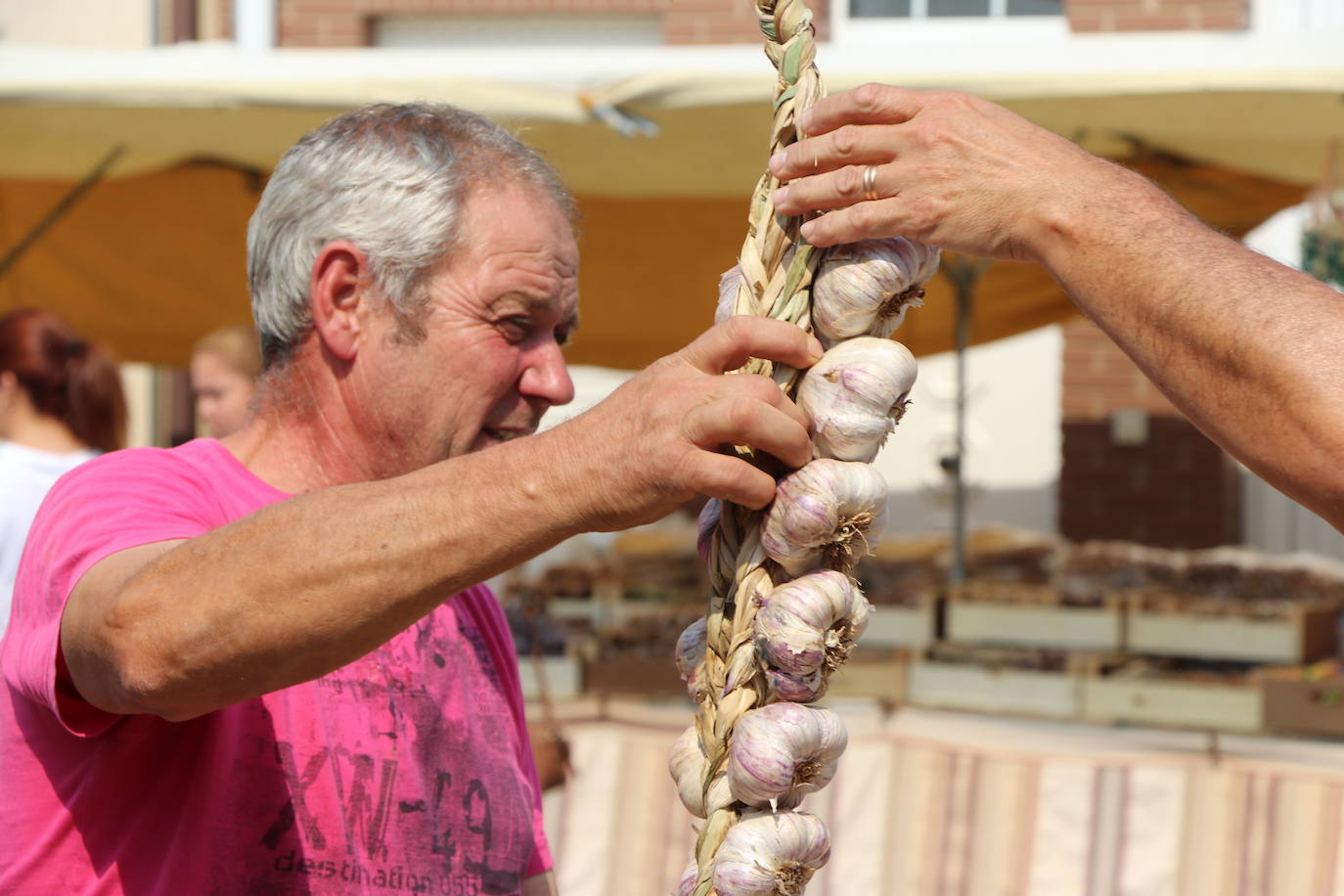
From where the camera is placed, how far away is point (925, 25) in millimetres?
7543

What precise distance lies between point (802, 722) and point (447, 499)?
0.33m

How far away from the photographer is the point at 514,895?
5.10 ft

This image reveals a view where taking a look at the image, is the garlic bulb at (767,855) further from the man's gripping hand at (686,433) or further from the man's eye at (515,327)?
the man's eye at (515,327)

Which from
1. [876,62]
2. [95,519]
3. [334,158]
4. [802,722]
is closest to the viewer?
[802,722]

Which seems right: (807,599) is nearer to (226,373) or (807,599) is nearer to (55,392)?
(55,392)

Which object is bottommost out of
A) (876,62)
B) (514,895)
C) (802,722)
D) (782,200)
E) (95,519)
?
(514,895)

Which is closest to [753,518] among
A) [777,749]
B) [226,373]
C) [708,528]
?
[708,528]

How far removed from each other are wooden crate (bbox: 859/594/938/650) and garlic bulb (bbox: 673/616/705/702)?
416cm

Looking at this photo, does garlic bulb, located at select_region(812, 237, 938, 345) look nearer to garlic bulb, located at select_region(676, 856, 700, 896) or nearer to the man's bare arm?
the man's bare arm

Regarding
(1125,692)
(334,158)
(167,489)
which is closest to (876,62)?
(1125,692)

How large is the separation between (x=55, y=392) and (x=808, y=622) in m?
3.04

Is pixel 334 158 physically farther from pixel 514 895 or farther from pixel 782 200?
pixel 514 895

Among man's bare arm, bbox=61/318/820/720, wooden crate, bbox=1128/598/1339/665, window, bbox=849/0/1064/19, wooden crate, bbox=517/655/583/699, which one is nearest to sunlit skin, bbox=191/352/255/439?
wooden crate, bbox=517/655/583/699

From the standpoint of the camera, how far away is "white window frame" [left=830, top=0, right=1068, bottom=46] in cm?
748
